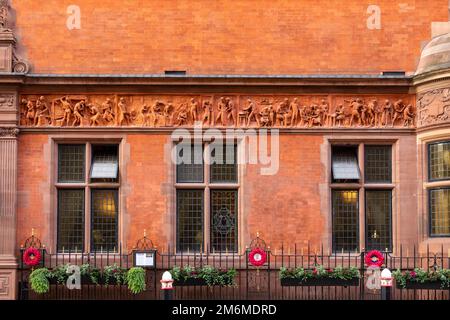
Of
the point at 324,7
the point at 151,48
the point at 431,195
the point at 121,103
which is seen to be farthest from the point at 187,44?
the point at 431,195

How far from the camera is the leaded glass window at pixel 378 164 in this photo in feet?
72.0

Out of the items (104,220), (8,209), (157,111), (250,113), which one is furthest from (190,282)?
(8,209)

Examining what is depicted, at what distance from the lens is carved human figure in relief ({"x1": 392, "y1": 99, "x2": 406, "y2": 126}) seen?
71.6ft

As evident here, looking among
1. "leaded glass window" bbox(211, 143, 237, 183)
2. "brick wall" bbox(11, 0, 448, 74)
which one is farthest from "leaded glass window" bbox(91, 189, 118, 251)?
"brick wall" bbox(11, 0, 448, 74)

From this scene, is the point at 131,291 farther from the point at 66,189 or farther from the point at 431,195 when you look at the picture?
the point at 431,195

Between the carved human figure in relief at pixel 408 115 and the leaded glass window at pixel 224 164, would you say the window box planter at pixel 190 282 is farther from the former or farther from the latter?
the carved human figure in relief at pixel 408 115

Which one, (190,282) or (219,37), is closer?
(190,282)

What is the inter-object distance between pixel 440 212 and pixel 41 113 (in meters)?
10.2

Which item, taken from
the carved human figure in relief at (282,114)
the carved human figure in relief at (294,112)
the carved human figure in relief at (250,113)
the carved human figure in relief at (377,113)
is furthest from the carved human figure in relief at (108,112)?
the carved human figure in relief at (377,113)

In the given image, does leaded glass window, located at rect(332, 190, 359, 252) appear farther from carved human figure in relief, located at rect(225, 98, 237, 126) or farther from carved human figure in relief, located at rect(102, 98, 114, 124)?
carved human figure in relief, located at rect(102, 98, 114, 124)

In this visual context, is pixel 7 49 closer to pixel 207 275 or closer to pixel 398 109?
pixel 207 275

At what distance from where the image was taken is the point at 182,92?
21.8 metres

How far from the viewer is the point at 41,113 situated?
2167 cm

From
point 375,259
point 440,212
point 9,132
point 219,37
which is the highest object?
point 219,37
